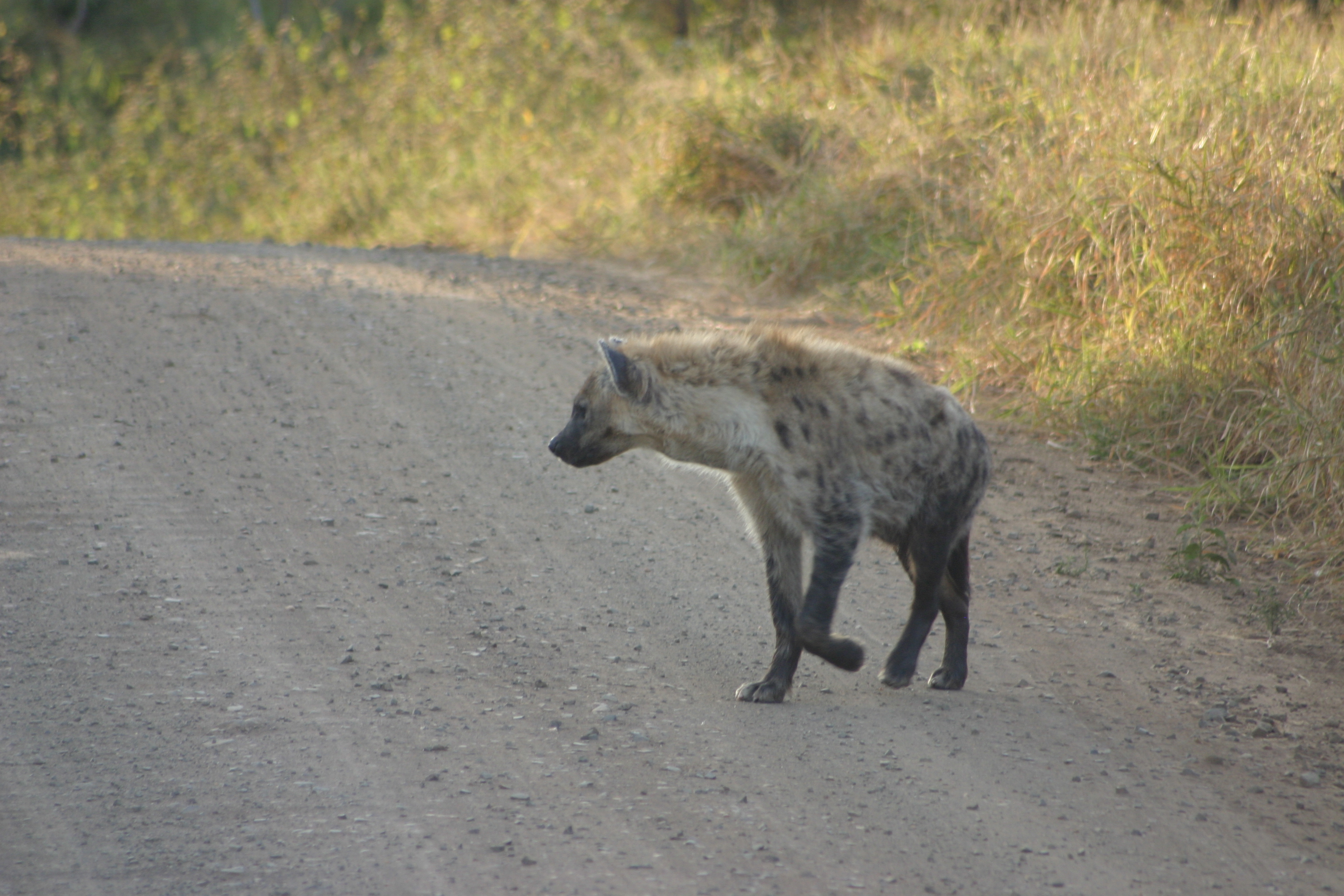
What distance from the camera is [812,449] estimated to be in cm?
375

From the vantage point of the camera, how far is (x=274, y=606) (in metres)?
4.19

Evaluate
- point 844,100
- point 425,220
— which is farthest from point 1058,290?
point 425,220

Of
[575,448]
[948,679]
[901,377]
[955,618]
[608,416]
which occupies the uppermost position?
[901,377]

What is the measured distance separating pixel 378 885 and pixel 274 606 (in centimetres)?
177

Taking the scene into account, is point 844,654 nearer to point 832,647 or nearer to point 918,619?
point 832,647

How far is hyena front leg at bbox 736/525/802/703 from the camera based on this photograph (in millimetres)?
3684

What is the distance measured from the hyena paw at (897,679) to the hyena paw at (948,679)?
0.24ft

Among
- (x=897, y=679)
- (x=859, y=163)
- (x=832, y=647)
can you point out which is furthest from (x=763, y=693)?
(x=859, y=163)

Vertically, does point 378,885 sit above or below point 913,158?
below

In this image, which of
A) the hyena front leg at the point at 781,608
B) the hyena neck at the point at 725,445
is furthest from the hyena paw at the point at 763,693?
the hyena neck at the point at 725,445

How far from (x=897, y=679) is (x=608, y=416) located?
3.89 ft

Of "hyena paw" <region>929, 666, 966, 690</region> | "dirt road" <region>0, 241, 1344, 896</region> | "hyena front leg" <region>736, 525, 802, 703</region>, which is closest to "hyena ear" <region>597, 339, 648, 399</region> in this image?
"hyena front leg" <region>736, 525, 802, 703</region>

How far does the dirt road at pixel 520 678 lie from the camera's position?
2789mm

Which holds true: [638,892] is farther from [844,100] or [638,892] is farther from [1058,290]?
[844,100]
